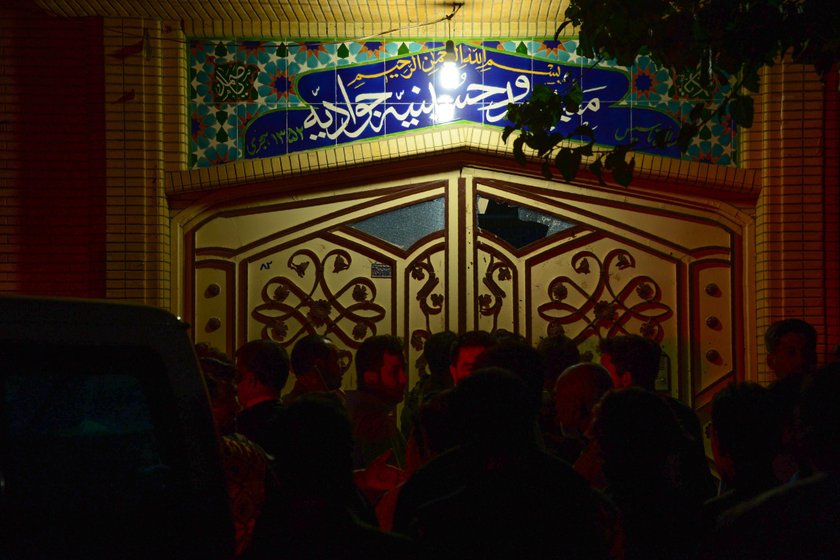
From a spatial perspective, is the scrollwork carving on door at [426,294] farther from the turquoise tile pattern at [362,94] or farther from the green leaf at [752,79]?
the green leaf at [752,79]

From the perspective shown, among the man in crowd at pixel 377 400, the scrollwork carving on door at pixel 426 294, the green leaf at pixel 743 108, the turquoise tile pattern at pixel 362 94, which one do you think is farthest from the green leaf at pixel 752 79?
the scrollwork carving on door at pixel 426 294

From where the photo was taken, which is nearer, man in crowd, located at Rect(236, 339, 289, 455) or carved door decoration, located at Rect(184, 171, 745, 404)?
man in crowd, located at Rect(236, 339, 289, 455)

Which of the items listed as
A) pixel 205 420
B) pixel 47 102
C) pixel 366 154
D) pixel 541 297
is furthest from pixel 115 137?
pixel 205 420

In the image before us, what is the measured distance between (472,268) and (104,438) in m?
5.40

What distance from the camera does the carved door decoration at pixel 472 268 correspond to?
7.55 m

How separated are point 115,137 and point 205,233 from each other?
3.09ft

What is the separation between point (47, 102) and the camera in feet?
24.2

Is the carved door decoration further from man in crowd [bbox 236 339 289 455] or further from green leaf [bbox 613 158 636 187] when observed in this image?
green leaf [bbox 613 158 636 187]

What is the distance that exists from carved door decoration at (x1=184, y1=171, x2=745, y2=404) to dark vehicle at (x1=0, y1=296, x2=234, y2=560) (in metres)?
4.97

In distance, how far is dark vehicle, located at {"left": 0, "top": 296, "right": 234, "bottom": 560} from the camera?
2104 mm

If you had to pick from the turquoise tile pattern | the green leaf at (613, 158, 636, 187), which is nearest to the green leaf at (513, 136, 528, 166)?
the green leaf at (613, 158, 636, 187)

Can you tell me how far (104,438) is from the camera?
2.30m

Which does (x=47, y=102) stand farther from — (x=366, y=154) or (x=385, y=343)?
(x=385, y=343)

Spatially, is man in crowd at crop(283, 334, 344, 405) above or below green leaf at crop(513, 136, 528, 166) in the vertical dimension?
below
